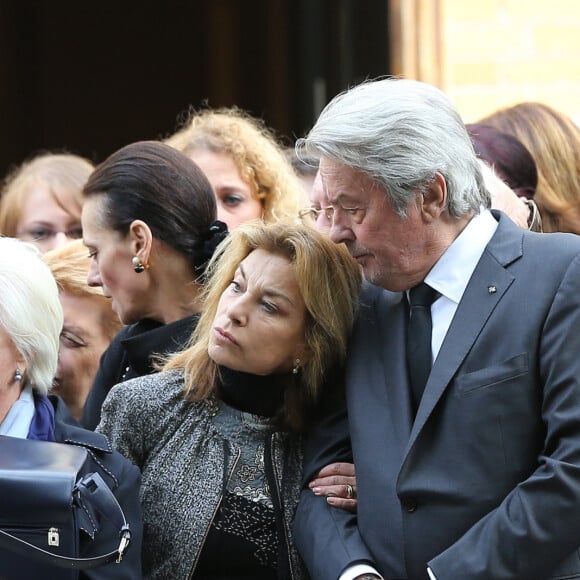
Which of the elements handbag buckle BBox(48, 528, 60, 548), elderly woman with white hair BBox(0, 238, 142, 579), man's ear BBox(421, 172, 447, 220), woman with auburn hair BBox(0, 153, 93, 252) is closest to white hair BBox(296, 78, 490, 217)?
man's ear BBox(421, 172, 447, 220)

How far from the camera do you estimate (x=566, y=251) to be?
8.24 ft

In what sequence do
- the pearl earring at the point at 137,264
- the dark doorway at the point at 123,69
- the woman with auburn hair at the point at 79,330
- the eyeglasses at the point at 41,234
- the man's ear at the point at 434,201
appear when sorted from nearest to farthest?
the man's ear at the point at 434,201 → the pearl earring at the point at 137,264 → the woman with auburn hair at the point at 79,330 → the eyeglasses at the point at 41,234 → the dark doorway at the point at 123,69

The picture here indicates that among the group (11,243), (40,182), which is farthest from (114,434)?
(40,182)

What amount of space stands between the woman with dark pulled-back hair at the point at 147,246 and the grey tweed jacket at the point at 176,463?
0.32m

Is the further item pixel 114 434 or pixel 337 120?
pixel 114 434

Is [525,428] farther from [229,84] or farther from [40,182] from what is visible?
[229,84]

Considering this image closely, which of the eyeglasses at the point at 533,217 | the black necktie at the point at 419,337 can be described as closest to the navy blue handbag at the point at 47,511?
the black necktie at the point at 419,337

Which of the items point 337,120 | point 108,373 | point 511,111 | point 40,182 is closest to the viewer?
point 337,120

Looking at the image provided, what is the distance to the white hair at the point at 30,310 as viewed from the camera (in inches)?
106

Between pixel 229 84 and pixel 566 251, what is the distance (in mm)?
4803

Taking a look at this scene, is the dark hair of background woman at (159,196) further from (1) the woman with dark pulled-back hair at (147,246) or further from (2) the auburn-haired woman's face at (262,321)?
(2) the auburn-haired woman's face at (262,321)

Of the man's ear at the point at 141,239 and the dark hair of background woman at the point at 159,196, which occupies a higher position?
the dark hair of background woman at the point at 159,196

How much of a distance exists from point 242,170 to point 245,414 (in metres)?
1.25

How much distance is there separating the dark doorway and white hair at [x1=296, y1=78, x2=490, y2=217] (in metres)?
4.07
